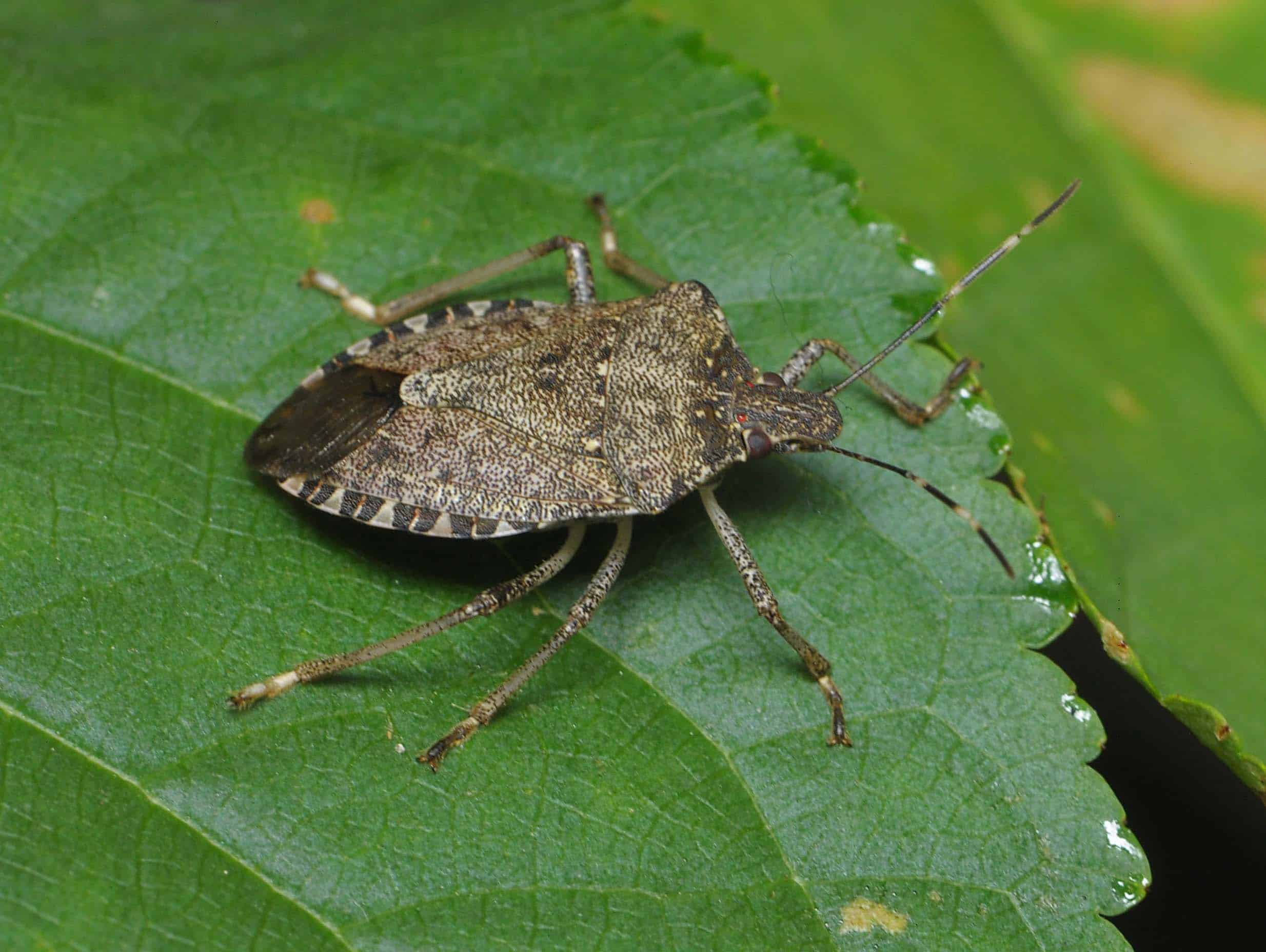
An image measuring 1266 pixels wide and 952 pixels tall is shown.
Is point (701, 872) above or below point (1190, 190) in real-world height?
below

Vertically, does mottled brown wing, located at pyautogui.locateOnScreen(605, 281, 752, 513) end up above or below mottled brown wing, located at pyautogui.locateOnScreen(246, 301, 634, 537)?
above

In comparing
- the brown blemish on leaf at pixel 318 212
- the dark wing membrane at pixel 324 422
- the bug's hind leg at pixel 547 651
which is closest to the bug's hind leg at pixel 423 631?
the bug's hind leg at pixel 547 651

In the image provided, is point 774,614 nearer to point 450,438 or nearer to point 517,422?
point 517,422

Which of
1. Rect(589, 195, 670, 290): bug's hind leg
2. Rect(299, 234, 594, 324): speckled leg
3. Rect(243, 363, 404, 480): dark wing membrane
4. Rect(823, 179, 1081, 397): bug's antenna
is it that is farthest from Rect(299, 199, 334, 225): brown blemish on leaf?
Rect(823, 179, 1081, 397): bug's antenna

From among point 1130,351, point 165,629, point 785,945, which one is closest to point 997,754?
point 785,945

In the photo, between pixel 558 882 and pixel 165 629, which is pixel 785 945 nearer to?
pixel 558 882

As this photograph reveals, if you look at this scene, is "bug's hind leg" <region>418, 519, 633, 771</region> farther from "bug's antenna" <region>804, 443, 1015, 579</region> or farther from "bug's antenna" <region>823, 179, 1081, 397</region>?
"bug's antenna" <region>823, 179, 1081, 397</region>
